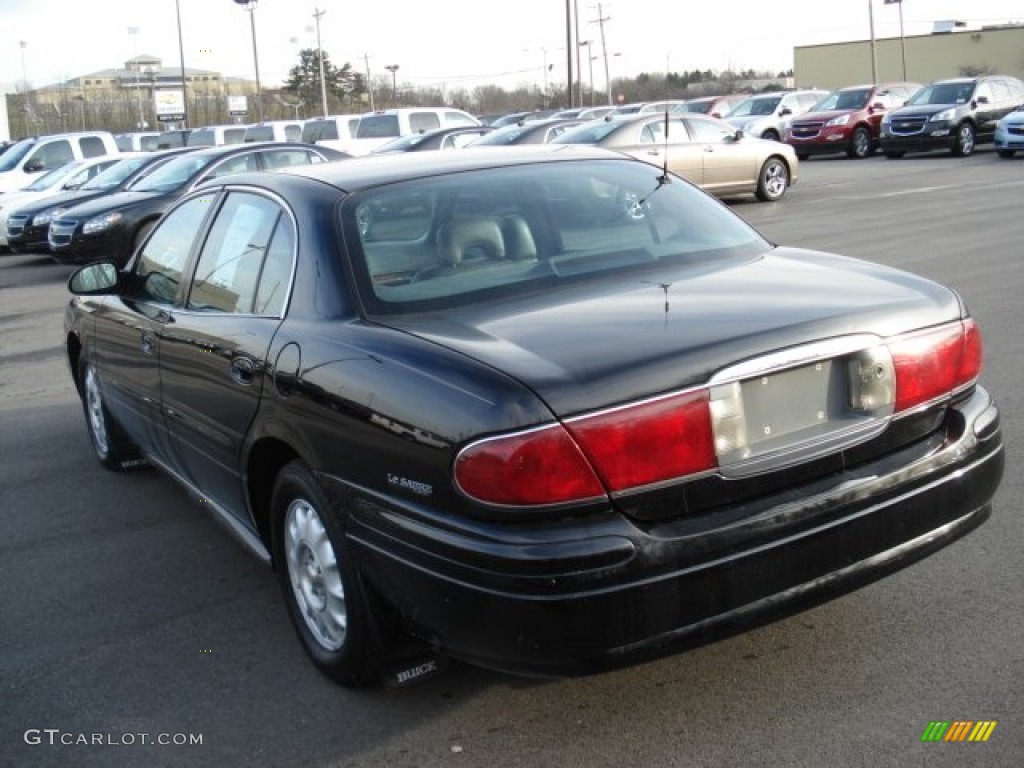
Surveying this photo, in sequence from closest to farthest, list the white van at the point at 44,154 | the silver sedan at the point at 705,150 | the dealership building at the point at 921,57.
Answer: the silver sedan at the point at 705,150 → the white van at the point at 44,154 → the dealership building at the point at 921,57

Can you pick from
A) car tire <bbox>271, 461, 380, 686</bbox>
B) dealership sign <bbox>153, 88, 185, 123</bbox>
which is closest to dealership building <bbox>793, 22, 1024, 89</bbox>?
dealership sign <bbox>153, 88, 185, 123</bbox>

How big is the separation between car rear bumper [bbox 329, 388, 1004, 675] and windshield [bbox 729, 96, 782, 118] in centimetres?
3146

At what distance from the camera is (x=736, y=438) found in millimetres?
2990

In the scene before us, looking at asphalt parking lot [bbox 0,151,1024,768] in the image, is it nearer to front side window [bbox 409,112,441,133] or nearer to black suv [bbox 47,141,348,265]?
black suv [bbox 47,141,348,265]

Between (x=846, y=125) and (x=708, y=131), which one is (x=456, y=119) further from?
(x=846, y=125)

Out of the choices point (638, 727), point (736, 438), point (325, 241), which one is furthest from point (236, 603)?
point (736, 438)

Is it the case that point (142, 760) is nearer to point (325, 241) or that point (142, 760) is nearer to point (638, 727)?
point (638, 727)

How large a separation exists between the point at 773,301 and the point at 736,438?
0.55 meters

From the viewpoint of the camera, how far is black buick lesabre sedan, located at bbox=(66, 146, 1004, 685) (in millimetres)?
2834

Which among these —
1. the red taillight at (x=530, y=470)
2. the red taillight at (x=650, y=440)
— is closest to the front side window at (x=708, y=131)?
the red taillight at (x=650, y=440)

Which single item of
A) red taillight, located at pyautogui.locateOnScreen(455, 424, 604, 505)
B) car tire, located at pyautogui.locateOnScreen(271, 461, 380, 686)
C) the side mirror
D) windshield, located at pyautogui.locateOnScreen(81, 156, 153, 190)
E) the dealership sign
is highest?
the dealership sign

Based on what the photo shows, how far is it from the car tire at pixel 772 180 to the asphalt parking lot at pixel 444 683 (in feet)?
48.9

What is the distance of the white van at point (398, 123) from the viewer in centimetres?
2691

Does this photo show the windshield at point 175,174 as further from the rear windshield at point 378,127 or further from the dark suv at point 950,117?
the dark suv at point 950,117
